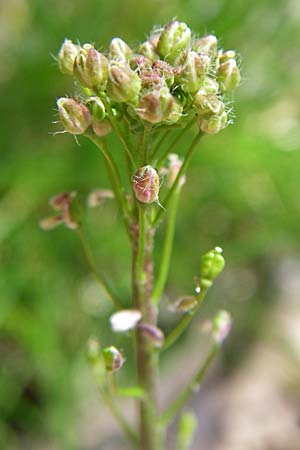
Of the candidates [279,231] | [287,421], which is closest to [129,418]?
[287,421]

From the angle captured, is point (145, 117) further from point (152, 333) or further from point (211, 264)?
point (152, 333)

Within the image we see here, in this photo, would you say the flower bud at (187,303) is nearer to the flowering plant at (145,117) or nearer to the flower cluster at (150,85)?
the flowering plant at (145,117)

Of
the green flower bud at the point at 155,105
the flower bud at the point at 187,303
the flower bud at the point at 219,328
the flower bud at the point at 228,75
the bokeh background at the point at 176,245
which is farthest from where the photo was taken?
the bokeh background at the point at 176,245

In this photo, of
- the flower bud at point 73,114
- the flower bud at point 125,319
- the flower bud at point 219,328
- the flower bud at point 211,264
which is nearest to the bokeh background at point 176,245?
the flower bud at point 219,328

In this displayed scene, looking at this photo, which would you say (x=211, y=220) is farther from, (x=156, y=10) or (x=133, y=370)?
(x=156, y=10)

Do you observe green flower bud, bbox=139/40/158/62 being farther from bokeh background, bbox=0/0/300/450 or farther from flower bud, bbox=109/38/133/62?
bokeh background, bbox=0/0/300/450

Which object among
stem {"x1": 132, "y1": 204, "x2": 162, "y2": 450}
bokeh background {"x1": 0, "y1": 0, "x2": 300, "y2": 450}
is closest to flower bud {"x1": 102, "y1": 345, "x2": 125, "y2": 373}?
stem {"x1": 132, "y1": 204, "x2": 162, "y2": 450}
